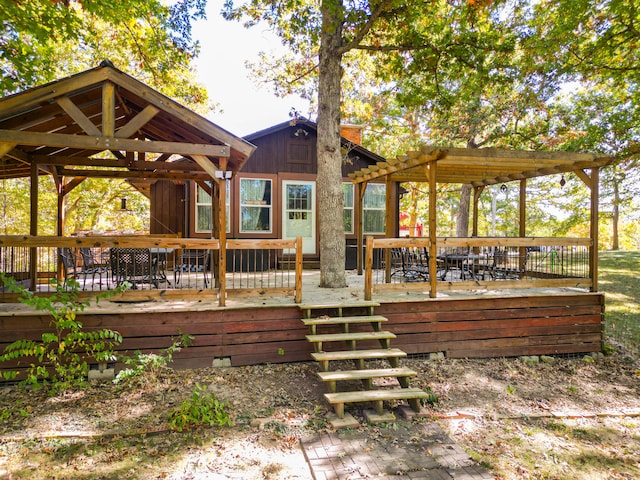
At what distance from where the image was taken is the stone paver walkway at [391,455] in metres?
3.43

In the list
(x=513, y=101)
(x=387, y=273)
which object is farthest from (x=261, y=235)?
(x=513, y=101)

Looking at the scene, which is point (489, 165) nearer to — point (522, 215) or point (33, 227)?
point (522, 215)

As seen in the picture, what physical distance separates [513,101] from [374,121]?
26.0 feet

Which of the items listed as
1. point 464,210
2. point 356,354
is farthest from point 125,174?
point 464,210

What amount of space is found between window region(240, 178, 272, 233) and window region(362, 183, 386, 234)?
9.39 feet

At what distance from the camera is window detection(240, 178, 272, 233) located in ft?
35.6

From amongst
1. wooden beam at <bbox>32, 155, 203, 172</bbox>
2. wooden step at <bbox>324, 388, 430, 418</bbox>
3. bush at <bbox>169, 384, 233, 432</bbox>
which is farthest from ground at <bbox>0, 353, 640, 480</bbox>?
wooden beam at <bbox>32, 155, 203, 172</bbox>

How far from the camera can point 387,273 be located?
8203 mm

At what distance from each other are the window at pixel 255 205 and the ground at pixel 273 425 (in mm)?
5685

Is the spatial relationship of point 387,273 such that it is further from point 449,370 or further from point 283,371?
point 283,371

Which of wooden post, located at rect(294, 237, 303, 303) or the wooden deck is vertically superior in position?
wooden post, located at rect(294, 237, 303, 303)

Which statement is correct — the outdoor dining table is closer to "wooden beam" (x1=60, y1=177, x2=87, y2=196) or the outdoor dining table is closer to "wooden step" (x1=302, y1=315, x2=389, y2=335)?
"wooden step" (x1=302, y1=315, x2=389, y2=335)

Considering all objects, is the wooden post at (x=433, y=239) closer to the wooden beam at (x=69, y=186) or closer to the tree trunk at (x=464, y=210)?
the wooden beam at (x=69, y=186)

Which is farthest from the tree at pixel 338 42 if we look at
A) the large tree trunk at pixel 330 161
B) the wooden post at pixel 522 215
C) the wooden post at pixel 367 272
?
the wooden post at pixel 522 215
